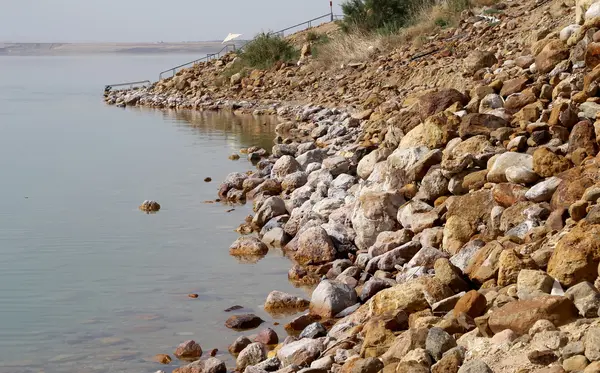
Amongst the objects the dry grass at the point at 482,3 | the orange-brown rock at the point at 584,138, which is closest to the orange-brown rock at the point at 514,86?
the orange-brown rock at the point at 584,138

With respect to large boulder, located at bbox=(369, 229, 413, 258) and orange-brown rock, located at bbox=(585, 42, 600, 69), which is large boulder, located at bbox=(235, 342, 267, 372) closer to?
large boulder, located at bbox=(369, 229, 413, 258)

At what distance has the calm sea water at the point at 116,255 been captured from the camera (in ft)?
29.0

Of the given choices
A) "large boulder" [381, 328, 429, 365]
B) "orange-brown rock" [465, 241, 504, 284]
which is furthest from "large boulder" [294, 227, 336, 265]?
"large boulder" [381, 328, 429, 365]

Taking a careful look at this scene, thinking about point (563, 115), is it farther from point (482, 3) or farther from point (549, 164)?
point (482, 3)

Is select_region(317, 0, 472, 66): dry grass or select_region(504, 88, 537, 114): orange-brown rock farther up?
select_region(317, 0, 472, 66): dry grass

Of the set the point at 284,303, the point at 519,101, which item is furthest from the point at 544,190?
the point at 519,101

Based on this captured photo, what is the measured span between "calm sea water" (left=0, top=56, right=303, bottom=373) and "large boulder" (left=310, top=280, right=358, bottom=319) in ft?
1.71

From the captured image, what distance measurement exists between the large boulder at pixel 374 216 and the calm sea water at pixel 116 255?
3.36 ft

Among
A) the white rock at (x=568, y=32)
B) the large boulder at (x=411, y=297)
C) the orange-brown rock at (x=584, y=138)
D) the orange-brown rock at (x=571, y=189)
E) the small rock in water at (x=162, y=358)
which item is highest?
the white rock at (x=568, y=32)

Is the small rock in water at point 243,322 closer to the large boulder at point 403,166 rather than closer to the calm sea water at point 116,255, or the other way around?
the calm sea water at point 116,255

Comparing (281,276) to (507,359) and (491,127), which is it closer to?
(491,127)

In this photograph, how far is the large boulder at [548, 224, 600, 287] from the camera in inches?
267

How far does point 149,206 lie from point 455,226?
7.03 meters

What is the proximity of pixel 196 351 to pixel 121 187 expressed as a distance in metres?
9.91
